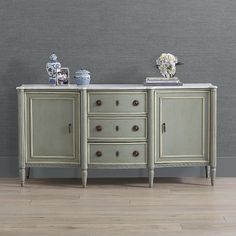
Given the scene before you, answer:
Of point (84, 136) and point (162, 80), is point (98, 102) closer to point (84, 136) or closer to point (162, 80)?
point (84, 136)

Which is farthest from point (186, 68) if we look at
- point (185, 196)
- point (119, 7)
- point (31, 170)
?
point (31, 170)

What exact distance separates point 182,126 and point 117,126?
472mm

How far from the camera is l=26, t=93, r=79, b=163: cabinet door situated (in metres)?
5.08

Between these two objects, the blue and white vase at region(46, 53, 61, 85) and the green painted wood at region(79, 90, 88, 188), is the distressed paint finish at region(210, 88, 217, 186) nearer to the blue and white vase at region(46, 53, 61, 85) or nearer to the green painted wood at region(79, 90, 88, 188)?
the green painted wood at region(79, 90, 88, 188)

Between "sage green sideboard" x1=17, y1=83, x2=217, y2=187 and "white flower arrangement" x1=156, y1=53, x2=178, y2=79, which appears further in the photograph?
"white flower arrangement" x1=156, y1=53, x2=178, y2=79

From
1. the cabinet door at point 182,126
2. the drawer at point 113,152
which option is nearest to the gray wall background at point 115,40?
the cabinet door at point 182,126

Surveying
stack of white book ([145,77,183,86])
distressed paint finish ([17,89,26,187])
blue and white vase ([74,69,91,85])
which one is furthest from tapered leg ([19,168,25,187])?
stack of white book ([145,77,183,86])

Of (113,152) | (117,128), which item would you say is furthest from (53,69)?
(113,152)

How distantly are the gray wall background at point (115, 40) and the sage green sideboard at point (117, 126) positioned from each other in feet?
1.21

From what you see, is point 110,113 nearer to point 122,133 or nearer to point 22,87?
point 122,133

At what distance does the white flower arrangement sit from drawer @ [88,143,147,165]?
57 cm

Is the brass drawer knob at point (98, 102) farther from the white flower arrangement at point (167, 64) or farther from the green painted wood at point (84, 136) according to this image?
the white flower arrangement at point (167, 64)

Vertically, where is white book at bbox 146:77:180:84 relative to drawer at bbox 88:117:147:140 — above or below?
above

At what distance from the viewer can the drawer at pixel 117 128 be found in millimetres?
5086
